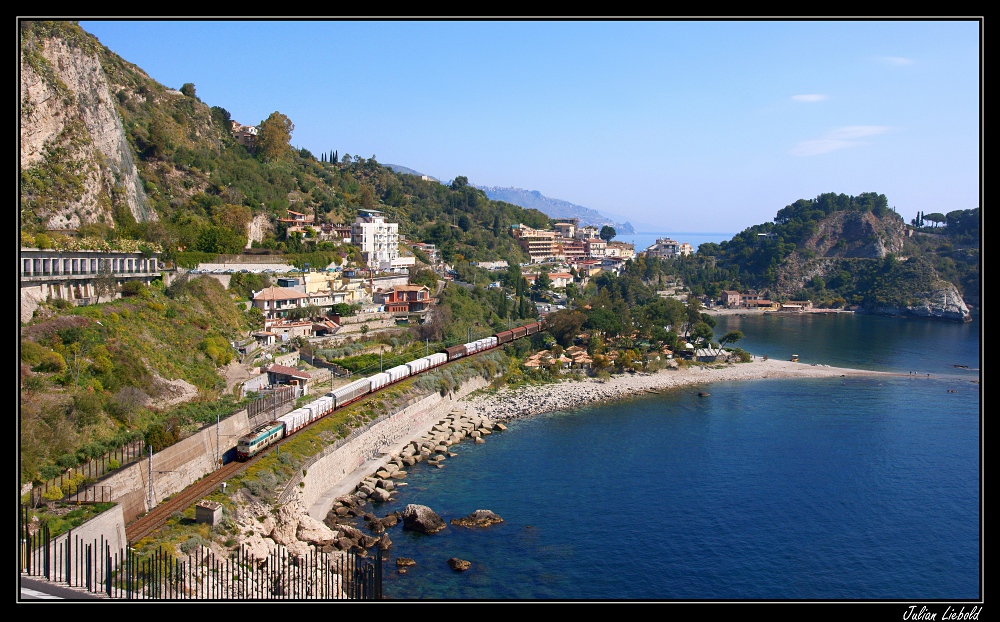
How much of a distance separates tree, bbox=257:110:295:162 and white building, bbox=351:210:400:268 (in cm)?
1021

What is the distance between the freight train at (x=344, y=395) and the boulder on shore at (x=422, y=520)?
Result: 389cm

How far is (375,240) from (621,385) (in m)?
17.6

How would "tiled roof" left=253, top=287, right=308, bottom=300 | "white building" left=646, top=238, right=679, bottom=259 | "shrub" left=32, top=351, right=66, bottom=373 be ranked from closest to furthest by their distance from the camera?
"shrub" left=32, top=351, right=66, bottom=373 < "tiled roof" left=253, top=287, right=308, bottom=300 < "white building" left=646, top=238, right=679, bottom=259

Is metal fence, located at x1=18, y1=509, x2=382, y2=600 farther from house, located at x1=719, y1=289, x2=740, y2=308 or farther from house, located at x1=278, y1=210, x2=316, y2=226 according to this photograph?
house, located at x1=719, y1=289, x2=740, y2=308

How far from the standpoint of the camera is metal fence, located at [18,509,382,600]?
30.8 feet

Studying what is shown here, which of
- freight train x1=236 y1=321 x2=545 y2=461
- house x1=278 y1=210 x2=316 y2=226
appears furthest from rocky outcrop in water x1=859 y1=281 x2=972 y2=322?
house x1=278 y1=210 x2=316 y2=226

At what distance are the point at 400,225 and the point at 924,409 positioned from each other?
35.6 metres

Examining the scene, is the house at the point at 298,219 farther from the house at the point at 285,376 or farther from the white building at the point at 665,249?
the white building at the point at 665,249

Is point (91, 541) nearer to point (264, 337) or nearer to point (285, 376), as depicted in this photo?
point (285, 376)

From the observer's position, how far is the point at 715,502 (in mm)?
17703

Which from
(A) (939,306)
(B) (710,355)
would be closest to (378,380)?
(B) (710,355)

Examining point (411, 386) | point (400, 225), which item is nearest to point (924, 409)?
point (411, 386)

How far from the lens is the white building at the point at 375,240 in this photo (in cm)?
3978

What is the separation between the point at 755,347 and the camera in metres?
43.6
